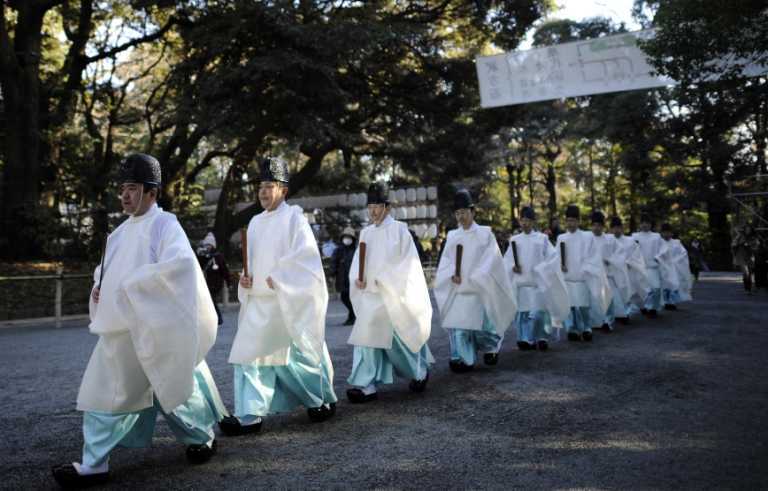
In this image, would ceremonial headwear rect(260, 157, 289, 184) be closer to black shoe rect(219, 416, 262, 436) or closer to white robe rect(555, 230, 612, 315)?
black shoe rect(219, 416, 262, 436)

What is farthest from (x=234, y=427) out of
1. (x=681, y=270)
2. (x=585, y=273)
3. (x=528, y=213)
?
(x=681, y=270)

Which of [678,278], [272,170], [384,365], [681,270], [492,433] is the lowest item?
[492,433]

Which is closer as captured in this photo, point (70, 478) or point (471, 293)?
point (70, 478)

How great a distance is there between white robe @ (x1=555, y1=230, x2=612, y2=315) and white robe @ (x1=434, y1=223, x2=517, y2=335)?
2.52 metres

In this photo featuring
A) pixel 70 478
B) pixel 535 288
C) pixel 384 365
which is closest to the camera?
pixel 70 478

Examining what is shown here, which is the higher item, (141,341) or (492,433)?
(141,341)

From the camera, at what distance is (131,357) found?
12.9ft

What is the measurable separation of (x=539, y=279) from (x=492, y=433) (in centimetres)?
479

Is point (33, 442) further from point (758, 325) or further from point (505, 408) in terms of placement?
point (758, 325)

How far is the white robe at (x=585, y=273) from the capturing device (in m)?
10.2

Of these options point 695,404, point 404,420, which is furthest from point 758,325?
point 404,420

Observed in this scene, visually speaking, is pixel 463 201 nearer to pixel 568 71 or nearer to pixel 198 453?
pixel 198 453

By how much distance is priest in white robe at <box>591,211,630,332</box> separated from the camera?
1150 cm

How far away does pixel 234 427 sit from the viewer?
189 inches
